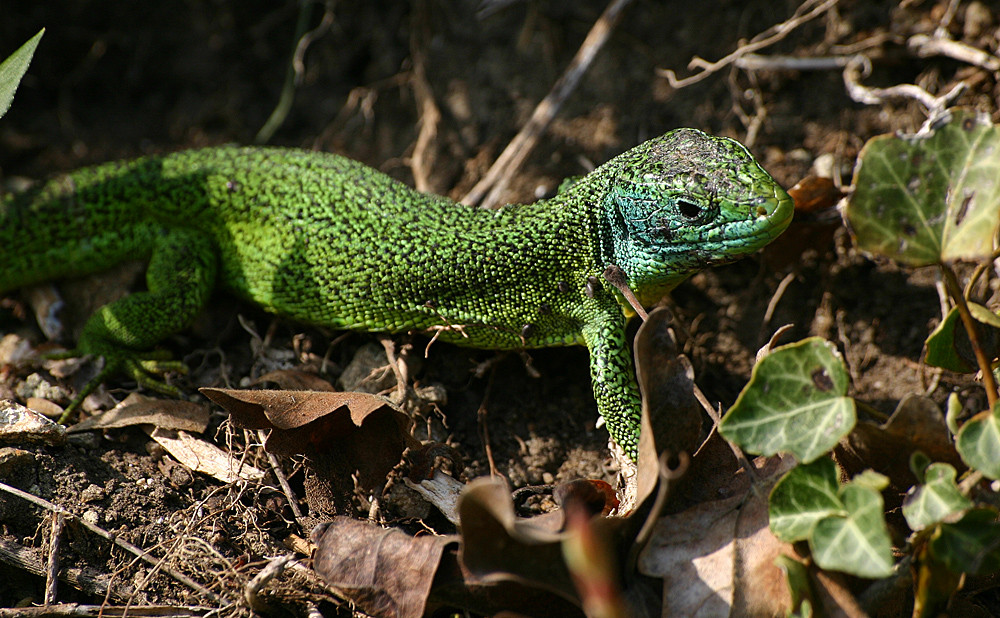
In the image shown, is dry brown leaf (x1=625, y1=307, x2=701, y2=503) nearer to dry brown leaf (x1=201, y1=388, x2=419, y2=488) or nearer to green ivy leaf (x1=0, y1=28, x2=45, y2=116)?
dry brown leaf (x1=201, y1=388, x2=419, y2=488)

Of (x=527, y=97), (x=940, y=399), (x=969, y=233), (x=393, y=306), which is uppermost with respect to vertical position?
(x=969, y=233)

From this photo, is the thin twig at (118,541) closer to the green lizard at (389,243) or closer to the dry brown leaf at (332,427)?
the dry brown leaf at (332,427)

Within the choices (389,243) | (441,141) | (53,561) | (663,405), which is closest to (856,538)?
(663,405)

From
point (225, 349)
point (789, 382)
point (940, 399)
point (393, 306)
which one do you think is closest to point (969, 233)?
point (789, 382)

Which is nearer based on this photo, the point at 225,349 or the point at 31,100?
the point at 225,349

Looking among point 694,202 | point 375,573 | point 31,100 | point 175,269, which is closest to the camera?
point 375,573

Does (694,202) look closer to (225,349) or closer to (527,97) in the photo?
(527,97)
